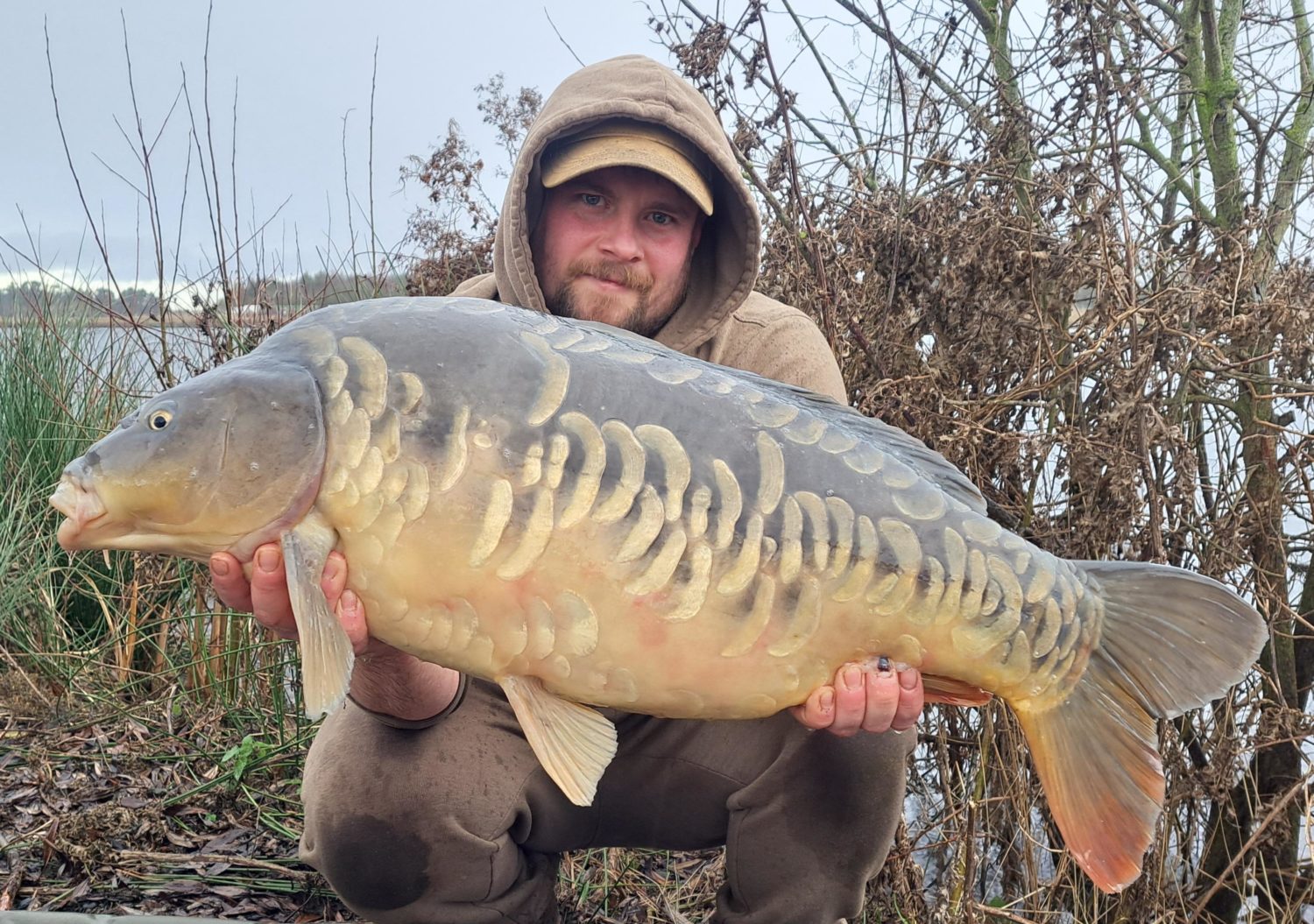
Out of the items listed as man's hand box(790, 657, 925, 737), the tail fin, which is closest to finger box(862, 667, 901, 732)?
man's hand box(790, 657, 925, 737)

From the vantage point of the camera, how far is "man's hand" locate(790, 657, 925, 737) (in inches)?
46.3

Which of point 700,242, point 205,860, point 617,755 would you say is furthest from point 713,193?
point 205,860

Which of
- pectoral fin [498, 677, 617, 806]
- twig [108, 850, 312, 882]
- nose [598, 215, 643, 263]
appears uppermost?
nose [598, 215, 643, 263]

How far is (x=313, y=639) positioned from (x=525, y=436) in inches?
11.3

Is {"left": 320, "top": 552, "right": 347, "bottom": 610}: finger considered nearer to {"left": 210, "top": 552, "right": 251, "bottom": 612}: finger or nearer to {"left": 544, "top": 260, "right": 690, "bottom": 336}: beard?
{"left": 210, "top": 552, "right": 251, "bottom": 612}: finger

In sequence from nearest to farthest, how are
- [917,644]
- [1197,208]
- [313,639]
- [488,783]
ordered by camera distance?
[313,639] → [917,644] → [488,783] → [1197,208]

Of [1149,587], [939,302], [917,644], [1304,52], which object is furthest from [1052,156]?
[917,644]

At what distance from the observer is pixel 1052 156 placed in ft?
7.44

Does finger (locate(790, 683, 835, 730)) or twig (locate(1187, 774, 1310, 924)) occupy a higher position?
finger (locate(790, 683, 835, 730))

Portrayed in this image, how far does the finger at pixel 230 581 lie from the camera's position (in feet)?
3.61

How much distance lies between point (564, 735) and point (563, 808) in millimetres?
471

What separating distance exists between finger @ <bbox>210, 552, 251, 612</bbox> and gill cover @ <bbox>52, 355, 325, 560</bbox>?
0.10 feet

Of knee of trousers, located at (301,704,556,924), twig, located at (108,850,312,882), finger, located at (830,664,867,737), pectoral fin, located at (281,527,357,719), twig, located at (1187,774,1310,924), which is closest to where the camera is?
pectoral fin, located at (281,527,357,719)

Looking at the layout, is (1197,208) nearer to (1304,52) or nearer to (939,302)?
(1304,52)
